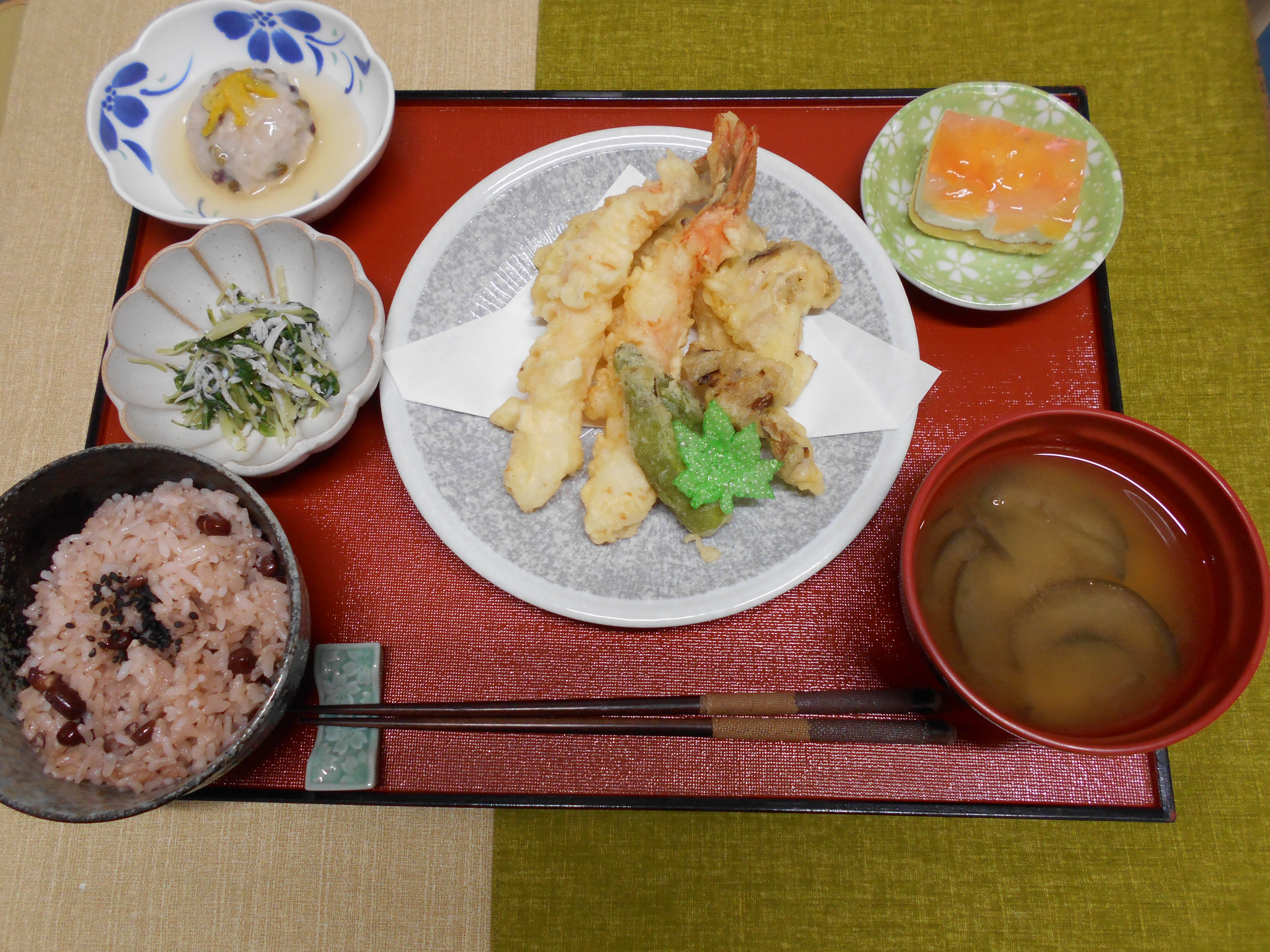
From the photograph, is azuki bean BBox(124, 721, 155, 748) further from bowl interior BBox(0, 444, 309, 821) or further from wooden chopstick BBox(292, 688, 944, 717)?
wooden chopstick BBox(292, 688, 944, 717)

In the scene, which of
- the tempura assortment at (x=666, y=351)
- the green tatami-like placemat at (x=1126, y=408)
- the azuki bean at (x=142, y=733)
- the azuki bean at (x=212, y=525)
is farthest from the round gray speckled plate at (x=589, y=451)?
the azuki bean at (x=142, y=733)

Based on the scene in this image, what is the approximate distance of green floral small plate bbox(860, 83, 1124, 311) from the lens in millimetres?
2059

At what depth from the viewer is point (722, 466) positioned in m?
1.76

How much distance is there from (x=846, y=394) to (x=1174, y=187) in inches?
56.1

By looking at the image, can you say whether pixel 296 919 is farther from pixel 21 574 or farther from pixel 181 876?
pixel 21 574

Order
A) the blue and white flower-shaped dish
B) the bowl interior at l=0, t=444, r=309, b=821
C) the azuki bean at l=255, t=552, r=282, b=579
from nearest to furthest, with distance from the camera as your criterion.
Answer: the bowl interior at l=0, t=444, r=309, b=821, the azuki bean at l=255, t=552, r=282, b=579, the blue and white flower-shaped dish

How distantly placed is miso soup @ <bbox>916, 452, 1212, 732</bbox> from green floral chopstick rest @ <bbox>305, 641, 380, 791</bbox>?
137cm

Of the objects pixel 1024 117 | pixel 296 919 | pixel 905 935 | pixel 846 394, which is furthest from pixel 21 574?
pixel 1024 117

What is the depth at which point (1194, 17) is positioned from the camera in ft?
8.10

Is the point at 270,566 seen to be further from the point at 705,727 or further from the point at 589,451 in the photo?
the point at 705,727

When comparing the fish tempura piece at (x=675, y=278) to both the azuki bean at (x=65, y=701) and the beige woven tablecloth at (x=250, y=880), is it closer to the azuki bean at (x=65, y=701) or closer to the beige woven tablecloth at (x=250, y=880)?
the beige woven tablecloth at (x=250, y=880)

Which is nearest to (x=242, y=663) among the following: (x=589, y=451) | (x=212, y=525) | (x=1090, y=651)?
(x=212, y=525)

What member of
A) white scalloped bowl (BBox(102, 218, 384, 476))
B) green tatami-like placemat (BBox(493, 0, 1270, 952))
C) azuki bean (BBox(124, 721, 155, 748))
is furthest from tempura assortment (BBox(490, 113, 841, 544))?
azuki bean (BBox(124, 721, 155, 748))

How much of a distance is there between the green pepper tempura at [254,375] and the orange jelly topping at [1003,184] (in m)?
1.82
